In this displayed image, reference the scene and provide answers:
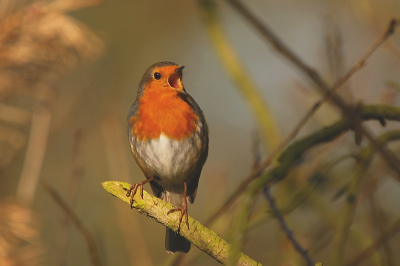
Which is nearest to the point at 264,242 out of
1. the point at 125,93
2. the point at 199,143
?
the point at 125,93

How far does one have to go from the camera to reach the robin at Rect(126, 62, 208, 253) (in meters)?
3.25

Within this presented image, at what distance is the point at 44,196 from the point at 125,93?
1953mm

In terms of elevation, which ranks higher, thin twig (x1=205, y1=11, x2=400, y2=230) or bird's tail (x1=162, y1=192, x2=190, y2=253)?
bird's tail (x1=162, y1=192, x2=190, y2=253)

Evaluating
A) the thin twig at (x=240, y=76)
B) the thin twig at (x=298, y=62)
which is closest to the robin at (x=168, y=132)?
the thin twig at (x=240, y=76)

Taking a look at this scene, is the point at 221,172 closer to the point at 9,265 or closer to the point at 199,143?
the point at 199,143

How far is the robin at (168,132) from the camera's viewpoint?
128 inches

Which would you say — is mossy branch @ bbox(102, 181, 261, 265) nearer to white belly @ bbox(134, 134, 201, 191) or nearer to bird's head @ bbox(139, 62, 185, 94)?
white belly @ bbox(134, 134, 201, 191)

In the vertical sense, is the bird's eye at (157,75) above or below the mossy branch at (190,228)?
above

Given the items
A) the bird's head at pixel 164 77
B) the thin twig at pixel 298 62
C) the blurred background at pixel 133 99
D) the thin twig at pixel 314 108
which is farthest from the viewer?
the bird's head at pixel 164 77

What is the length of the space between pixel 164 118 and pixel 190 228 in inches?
57.0

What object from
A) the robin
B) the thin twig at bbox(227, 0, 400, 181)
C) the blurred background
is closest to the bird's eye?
the robin

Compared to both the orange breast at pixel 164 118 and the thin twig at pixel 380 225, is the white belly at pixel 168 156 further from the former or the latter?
the thin twig at pixel 380 225

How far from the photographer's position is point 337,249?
5.93ft

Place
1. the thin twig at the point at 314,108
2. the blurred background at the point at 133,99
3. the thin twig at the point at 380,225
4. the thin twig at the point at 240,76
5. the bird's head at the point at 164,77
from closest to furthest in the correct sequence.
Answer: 1. the thin twig at the point at 314,108
2. the thin twig at the point at 380,225
3. the thin twig at the point at 240,76
4. the blurred background at the point at 133,99
5. the bird's head at the point at 164,77
